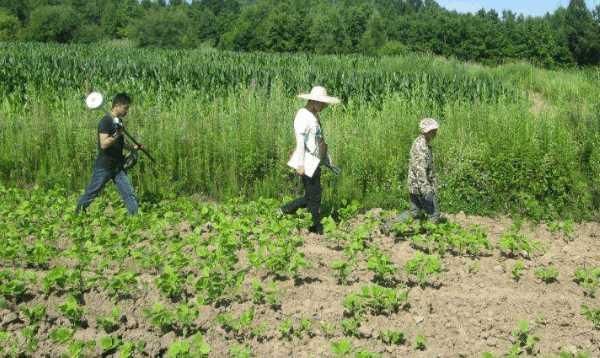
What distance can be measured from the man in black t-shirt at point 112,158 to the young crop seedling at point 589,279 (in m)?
5.30

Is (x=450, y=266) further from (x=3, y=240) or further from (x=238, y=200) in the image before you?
(x=3, y=240)

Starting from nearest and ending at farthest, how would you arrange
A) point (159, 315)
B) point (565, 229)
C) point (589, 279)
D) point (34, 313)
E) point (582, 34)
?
point (159, 315) → point (34, 313) → point (589, 279) → point (565, 229) → point (582, 34)

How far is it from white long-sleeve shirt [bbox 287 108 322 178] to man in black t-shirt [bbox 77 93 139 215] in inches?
85.0

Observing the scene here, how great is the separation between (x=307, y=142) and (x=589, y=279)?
11.1ft

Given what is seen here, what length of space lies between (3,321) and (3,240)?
1.80 meters

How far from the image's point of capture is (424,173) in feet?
25.7

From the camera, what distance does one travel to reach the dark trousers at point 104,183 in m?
8.27

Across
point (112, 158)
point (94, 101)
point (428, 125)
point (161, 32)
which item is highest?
point (161, 32)

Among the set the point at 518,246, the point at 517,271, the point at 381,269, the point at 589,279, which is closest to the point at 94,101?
the point at 381,269

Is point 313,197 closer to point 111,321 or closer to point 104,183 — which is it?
point 104,183

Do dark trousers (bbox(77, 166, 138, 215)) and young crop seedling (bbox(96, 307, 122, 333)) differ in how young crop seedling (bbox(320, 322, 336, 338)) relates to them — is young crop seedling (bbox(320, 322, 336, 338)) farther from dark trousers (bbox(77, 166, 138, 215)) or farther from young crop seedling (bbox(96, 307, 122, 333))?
dark trousers (bbox(77, 166, 138, 215))

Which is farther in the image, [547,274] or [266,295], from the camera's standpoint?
[547,274]

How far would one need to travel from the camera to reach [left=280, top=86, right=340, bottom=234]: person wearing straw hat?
7637mm

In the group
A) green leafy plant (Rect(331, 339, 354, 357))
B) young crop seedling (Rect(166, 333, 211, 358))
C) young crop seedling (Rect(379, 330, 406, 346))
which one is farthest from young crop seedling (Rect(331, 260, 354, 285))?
young crop seedling (Rect(166, 333, 211, 358))
